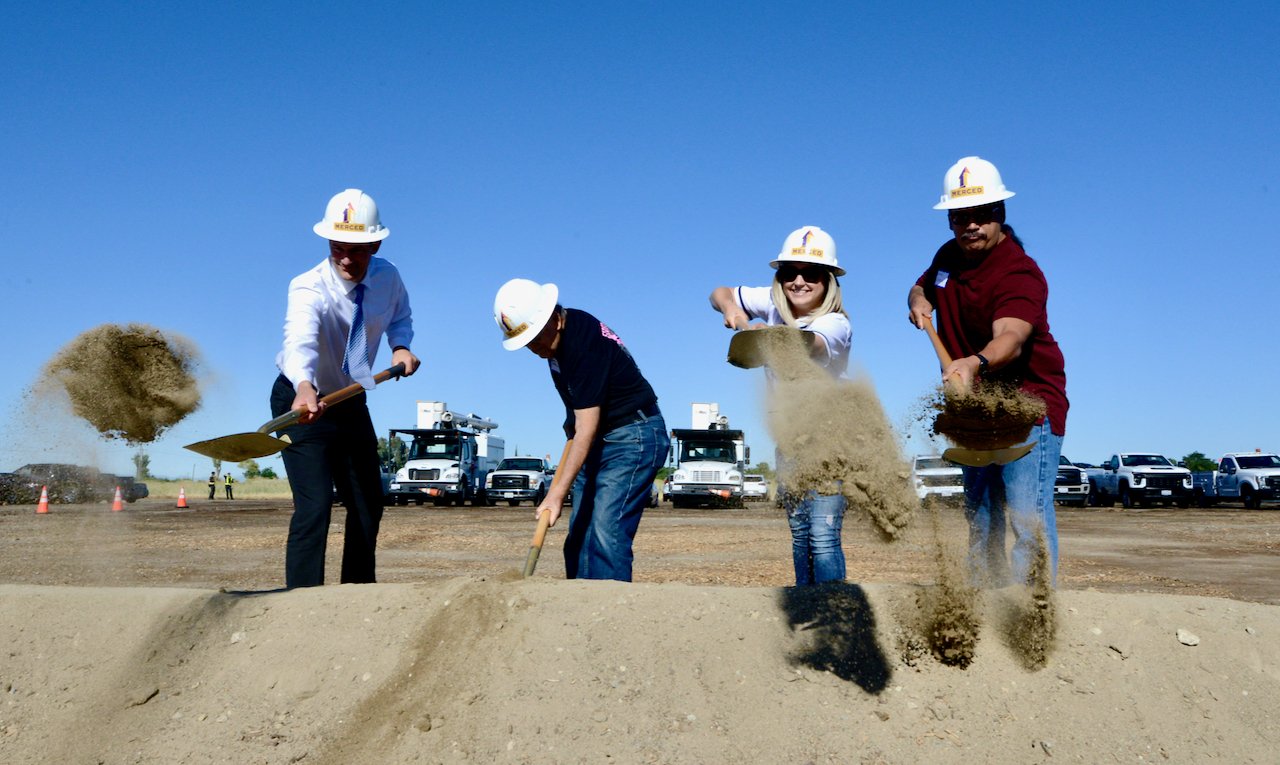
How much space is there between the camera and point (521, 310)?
4551 mm

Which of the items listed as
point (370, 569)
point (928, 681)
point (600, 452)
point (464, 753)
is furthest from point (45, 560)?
point (928, 681)

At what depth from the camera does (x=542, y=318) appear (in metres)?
4.56

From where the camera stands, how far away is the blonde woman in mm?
4406

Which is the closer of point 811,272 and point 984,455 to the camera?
point 984,455

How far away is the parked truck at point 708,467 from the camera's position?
31.7m

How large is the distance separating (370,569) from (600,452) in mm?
1368

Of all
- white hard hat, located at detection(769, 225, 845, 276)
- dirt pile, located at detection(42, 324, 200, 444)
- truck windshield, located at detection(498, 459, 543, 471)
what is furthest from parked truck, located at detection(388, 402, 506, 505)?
white hard hat, located at detection(769, 225, 845, 276)

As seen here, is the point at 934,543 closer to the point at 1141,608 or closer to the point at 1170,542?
the point at 1141,608

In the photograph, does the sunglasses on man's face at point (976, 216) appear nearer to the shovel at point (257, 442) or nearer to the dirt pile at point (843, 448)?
the dirt pile at point (843, 448)

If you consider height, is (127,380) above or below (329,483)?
above

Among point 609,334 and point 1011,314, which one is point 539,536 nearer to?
point 609,334

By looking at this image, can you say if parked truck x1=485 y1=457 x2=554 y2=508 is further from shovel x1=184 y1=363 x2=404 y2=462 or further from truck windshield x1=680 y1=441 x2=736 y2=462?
shovel x1=184 y1=363 x2=404 y2=462

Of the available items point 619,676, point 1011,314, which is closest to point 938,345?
point 1011,314

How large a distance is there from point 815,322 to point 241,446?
2677mm
